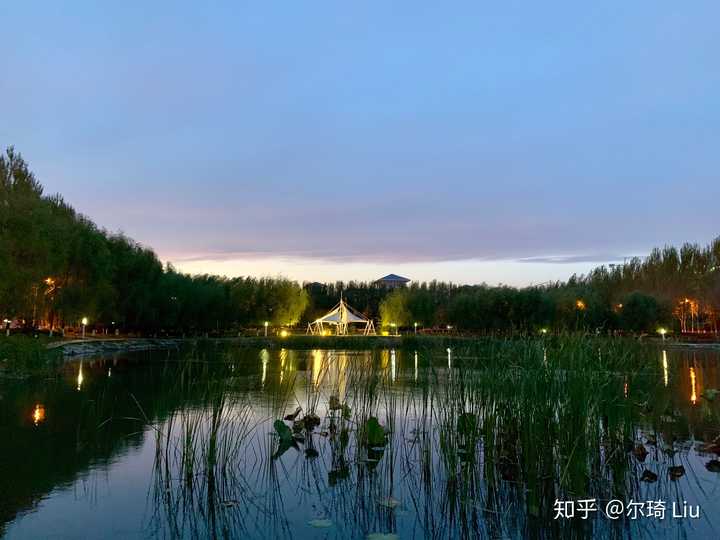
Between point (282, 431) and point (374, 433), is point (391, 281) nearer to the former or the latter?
point (282, 431)

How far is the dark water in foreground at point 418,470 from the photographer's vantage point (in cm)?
419

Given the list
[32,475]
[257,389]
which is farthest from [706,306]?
[32,475]

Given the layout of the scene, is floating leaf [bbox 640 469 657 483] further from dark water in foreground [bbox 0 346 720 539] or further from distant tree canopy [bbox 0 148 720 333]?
distant tree canopy [bbox 0 148 720 333]

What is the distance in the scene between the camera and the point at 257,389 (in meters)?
10.1

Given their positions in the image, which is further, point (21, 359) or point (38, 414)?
point (21, 359)

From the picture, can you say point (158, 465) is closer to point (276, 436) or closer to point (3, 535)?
point (3, 535)

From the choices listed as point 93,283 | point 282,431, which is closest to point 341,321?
point 93,283

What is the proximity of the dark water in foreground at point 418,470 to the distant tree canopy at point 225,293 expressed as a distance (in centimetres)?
798

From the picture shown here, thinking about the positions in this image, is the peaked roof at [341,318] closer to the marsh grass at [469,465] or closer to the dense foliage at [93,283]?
the dense foliage at [93,283]

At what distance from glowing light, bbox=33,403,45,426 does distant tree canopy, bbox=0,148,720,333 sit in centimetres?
907

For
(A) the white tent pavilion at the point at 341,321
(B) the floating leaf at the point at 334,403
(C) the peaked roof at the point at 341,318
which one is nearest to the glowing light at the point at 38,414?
(B) the floating leaf at the point at 334,403

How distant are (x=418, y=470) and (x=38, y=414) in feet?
17.7

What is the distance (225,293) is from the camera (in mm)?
38562

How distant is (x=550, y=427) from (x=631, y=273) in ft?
140
